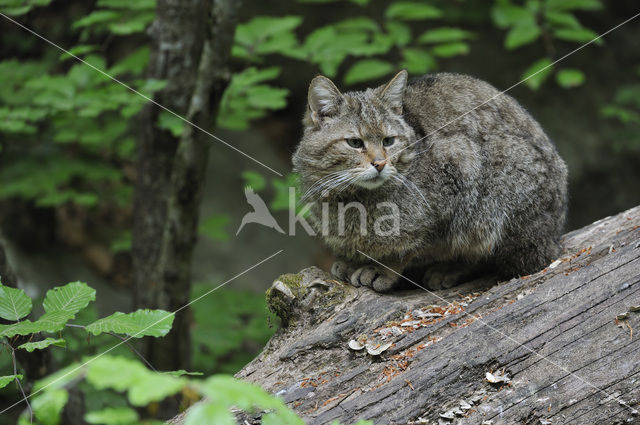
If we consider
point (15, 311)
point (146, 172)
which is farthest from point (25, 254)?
point (15, 311)

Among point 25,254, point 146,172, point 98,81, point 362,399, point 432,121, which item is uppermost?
point 98,81

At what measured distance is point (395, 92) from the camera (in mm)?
3855

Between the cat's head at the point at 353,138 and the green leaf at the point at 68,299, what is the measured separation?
1.57 metres

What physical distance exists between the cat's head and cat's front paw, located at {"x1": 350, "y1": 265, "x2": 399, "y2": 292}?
1.65 ft

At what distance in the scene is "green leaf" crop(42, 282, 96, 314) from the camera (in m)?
2.55

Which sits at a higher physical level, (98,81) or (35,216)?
(98,81)

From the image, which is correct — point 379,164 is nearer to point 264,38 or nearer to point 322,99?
point 322,99

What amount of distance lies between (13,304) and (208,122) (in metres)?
2.11

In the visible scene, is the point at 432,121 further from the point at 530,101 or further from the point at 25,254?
the point at 25,254

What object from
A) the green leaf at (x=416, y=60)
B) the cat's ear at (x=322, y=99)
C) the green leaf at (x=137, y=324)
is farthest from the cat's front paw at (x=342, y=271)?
the green leaf at (x=416, y=60)

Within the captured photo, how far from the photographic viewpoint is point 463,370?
2803 mm

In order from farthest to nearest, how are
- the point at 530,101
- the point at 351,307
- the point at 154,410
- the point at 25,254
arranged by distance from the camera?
the point at 530,101, the point at 25,254, the point at 351,307, the point at 154,410

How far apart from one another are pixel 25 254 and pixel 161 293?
365 centimetres

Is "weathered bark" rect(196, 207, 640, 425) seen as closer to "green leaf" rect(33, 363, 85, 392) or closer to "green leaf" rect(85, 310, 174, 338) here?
"green leaf" rect(85, 310, 174, 338)
